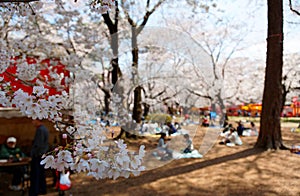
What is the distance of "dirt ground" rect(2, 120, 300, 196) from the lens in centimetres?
377

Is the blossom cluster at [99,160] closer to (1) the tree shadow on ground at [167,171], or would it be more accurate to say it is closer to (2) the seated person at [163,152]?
(1) the tree shadow on ground at [167,171]

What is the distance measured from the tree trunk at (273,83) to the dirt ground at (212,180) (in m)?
0.70

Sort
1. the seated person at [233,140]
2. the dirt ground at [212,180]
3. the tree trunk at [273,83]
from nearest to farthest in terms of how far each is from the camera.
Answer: the dirt ground at [212,180] < the tree trunk at [273,83] < the seated person at [233,140]

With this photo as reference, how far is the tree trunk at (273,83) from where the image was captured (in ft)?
19.2

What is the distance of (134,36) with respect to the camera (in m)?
8.87

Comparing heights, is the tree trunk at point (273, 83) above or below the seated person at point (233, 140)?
above

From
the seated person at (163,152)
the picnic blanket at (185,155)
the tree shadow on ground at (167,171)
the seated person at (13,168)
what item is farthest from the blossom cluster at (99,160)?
the picnic blanket at (185,155)

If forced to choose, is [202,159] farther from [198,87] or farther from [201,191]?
[198,87]

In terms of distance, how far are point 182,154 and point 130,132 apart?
10.7ft

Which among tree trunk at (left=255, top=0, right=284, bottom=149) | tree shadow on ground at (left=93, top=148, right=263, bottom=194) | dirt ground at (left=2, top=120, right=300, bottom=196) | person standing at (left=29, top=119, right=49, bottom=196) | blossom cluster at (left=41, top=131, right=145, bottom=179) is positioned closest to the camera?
blossom cluster at (left=41, top=131, right=145, bottom=179)

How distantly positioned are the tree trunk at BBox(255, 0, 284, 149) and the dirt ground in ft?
2.31

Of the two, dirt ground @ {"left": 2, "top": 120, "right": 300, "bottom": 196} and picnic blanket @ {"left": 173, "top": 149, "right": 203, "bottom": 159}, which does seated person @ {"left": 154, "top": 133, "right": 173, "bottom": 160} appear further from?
dirt ground @ {"left": 2, "top": 120, "right": 300, "bottom": 196}

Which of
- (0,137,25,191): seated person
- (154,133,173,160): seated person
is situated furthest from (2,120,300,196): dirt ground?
(0,137,25,191): seated person

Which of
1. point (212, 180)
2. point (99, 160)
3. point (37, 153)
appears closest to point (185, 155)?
point (212, 180)
